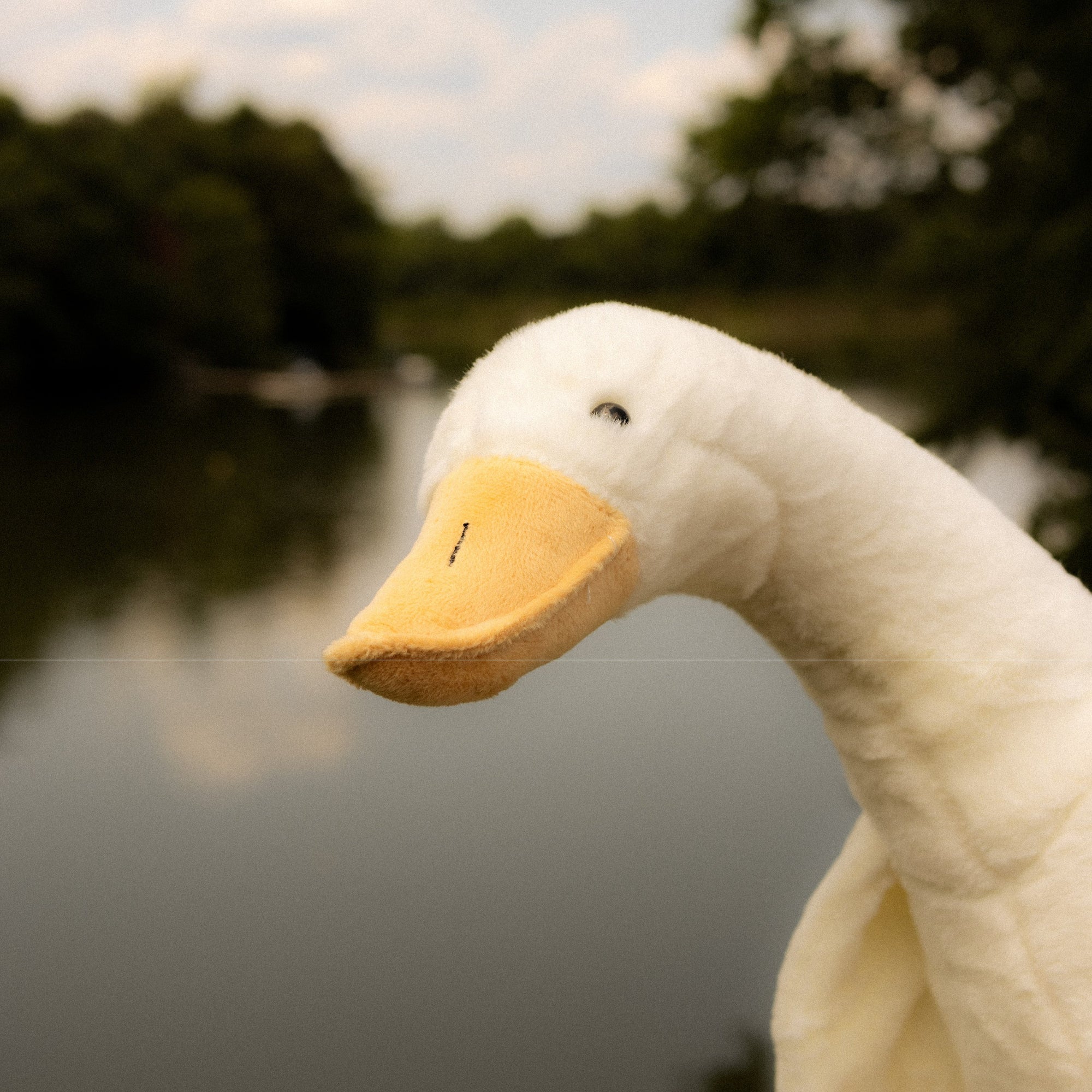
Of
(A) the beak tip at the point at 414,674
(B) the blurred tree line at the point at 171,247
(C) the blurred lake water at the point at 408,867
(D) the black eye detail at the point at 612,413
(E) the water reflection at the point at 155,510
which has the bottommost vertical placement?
(C) the blurred lake water at the point at 408,867

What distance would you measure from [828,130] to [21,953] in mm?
2414

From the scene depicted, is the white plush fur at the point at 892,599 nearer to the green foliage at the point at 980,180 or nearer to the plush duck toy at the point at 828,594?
the plush duck toy at the point at 828,594

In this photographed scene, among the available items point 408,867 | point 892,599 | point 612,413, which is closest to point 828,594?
point 892,599

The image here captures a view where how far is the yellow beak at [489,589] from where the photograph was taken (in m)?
→ 0.36

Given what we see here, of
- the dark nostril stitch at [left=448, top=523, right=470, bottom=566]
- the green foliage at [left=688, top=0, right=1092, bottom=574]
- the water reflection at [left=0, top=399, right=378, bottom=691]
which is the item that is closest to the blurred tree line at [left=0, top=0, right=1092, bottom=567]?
the green foliage at [left=688, top=0, right=1092, bottom=574]

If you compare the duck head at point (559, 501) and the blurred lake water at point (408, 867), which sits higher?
the duck head at point (559, 501)

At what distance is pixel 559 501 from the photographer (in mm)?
393

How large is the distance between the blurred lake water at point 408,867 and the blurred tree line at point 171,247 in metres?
6.72

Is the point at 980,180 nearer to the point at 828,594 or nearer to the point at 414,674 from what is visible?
the point at 828,594

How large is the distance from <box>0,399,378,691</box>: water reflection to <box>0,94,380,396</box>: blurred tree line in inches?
35.0

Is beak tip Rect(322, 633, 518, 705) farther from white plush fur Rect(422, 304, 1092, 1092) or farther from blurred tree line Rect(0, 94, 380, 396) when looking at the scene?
blurred tree line Rect(0, 94, 380, 396)

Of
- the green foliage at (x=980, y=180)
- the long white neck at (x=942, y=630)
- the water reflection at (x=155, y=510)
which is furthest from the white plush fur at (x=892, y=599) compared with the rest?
the water reflection at (x=155, y=510)

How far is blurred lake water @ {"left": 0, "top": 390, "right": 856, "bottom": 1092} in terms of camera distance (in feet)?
2.35

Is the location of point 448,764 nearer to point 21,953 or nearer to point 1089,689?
point 21,953
